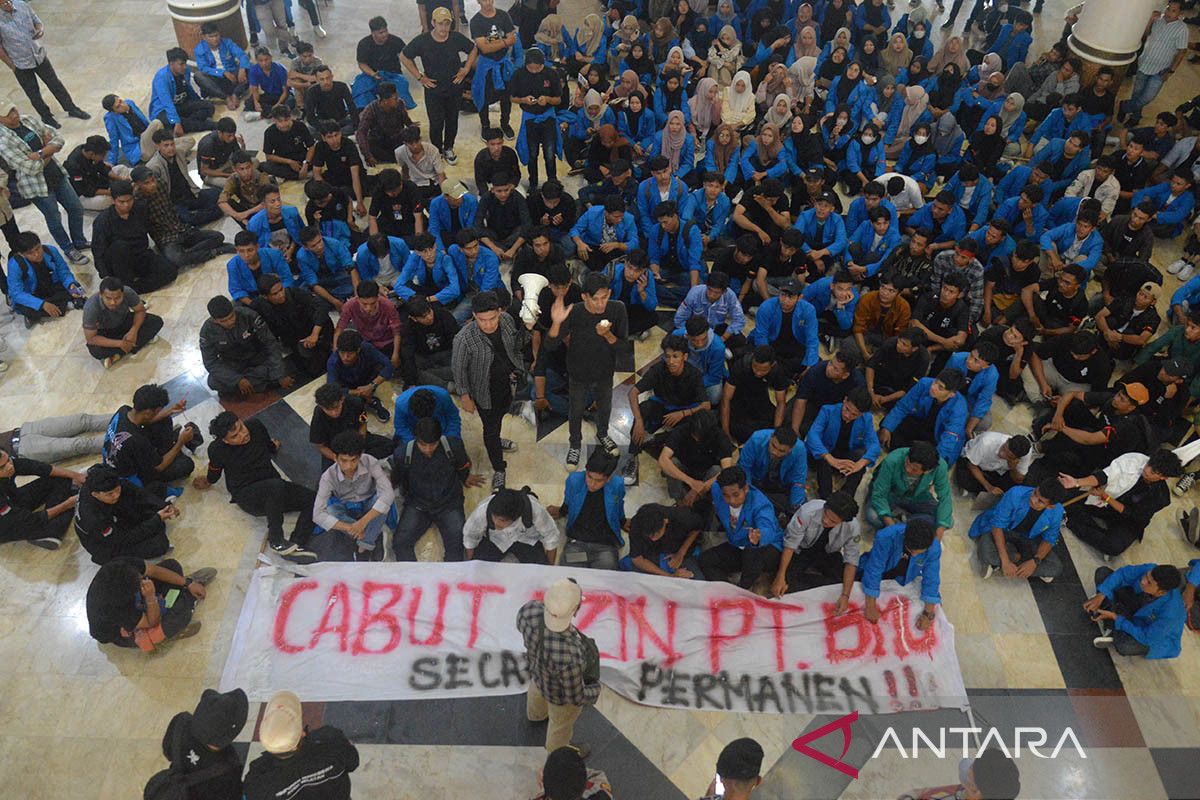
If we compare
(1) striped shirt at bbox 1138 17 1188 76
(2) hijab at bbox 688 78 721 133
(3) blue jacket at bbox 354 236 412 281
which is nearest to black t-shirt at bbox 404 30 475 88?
(2) hijab at bbox 688 78 721 133

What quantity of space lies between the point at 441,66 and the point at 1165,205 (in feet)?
26.6

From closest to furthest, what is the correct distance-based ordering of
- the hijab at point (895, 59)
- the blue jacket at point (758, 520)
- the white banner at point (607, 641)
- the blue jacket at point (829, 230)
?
the white banner at point (607, 641), the blue jacket at point (758, 520), the blue jacket at point (829, 230), the hijab at point (895, 59)

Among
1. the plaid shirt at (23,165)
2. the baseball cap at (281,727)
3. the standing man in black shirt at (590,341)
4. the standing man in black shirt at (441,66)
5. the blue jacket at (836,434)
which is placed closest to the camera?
the baseball cap at (281,727)

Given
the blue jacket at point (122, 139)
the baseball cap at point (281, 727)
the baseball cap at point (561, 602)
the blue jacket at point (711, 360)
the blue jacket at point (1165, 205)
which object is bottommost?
the baseball cap at point (281, 727)

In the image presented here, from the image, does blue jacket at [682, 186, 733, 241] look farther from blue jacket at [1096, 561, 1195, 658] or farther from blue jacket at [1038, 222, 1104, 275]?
blue jacket at [1096, 561, 1195, 658]

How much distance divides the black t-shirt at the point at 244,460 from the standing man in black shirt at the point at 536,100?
4967 mm

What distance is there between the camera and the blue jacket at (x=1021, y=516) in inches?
228

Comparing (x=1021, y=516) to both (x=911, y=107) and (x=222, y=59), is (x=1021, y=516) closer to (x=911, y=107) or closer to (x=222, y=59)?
(x=911, y=107)

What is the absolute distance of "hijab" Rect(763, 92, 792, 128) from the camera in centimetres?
965

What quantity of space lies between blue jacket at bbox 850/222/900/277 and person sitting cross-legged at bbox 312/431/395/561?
5.05m

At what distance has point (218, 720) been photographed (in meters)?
3.90

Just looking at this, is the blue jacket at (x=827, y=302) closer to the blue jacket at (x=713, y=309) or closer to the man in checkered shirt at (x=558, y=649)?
the blue jacket at (x=713, y=309)

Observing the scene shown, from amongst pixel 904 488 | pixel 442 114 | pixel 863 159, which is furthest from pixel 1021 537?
pixel 442 114

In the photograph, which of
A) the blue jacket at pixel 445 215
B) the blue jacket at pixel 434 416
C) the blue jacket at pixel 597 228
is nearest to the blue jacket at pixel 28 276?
the blue jacket at pixel 445 215
